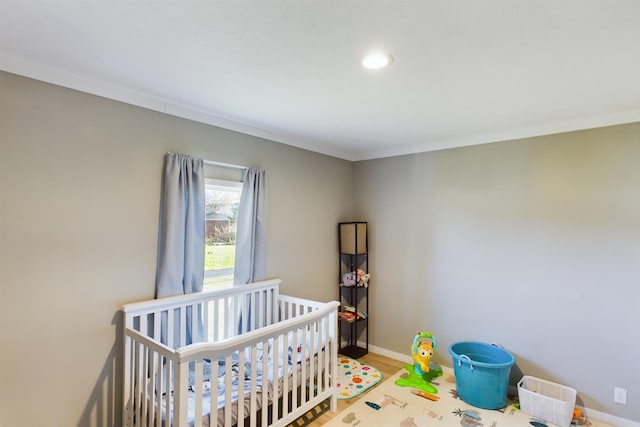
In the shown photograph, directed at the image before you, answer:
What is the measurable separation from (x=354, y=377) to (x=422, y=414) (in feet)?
2.52

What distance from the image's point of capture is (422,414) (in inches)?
100

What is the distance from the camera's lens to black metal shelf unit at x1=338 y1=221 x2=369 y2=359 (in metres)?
3.70

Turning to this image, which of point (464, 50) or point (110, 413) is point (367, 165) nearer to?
point (464, 50)

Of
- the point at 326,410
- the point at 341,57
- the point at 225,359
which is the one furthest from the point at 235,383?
the point at 341,57

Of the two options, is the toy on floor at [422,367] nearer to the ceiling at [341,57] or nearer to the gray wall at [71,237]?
→ the ceiling at [341,57]

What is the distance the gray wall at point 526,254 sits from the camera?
2.47 m

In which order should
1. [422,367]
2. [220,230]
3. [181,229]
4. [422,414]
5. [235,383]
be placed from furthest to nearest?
[422,367] < [220,230] < [422,414] < [181,229] < [235,383]

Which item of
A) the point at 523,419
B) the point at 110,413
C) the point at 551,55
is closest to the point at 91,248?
the point at 110,413

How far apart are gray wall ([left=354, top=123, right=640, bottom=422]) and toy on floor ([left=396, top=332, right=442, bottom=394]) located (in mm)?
251

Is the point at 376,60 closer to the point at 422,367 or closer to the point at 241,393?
the point at 241,393

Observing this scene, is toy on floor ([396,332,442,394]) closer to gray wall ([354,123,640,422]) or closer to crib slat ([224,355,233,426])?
gray wall ([354,123,640,422])

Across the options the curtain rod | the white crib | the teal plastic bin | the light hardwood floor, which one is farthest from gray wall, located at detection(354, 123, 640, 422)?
the curtain rod

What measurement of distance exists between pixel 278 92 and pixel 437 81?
98 cm

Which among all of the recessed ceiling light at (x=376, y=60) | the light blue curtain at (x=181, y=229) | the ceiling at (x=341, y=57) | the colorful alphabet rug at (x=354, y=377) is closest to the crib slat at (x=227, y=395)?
the light blue curtain at (x=181, y=229)
